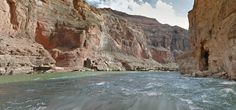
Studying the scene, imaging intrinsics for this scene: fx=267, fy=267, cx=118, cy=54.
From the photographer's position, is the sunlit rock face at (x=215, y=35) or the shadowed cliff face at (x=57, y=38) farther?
the shadowed cliff face at (x=57, y=38)

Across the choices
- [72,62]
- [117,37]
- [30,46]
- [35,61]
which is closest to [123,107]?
[35,61]

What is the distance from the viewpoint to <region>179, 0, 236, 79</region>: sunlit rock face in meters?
27.7

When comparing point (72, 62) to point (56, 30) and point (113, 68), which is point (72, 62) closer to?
point (56, 30)

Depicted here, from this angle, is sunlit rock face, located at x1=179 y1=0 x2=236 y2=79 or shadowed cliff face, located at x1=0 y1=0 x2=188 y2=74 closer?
sunlit rock face, located at x1=179 y1=0 x2=236 y2=79

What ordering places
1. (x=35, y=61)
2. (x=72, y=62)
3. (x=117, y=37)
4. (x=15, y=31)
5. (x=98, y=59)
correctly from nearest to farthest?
(x=35, y=61) < (x=15, y=31) < (x=72, y=62) < (x=98, y=59) < (x=117, y=37)

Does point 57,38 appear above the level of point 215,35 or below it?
above

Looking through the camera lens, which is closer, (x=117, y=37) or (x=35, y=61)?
(x=35, y=61)

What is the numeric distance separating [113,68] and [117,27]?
1637 inches

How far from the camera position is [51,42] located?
68500mm

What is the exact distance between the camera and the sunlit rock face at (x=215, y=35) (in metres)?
27.7

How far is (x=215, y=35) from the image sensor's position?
3803 cm

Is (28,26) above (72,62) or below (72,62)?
above

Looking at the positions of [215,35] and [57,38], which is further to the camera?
[57,38]

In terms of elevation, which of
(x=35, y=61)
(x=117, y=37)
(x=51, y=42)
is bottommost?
(x=35, y=61)
